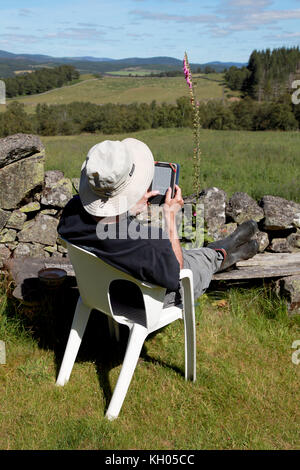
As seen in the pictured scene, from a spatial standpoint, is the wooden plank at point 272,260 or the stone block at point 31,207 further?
the stone block at point 31,207

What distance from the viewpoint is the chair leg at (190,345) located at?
319 cm

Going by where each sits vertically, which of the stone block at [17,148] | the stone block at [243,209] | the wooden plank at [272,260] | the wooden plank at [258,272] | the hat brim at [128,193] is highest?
the hat brim at [128,193]

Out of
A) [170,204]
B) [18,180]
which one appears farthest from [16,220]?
[170,204]

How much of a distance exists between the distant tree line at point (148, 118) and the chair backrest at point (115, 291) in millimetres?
28489

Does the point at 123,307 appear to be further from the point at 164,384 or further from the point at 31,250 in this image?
the point at 31,250

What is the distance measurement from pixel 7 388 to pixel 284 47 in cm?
7621

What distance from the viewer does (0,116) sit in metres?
29.3

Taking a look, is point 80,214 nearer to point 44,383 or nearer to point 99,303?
point 99,303

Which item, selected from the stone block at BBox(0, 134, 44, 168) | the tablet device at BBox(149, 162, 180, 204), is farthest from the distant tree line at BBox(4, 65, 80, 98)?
the tablet device at BBox(149, 162, 180, 204)

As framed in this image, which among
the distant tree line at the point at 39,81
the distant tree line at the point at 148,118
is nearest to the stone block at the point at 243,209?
the distant tree line at the point at 148,118

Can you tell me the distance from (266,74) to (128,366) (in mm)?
68279

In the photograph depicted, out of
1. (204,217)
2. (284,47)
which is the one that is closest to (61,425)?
(204,217)

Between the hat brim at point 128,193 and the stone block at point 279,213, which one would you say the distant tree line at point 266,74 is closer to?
the stone block at point 279,213

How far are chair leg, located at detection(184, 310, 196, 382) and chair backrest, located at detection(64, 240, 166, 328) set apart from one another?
1.13 ft
